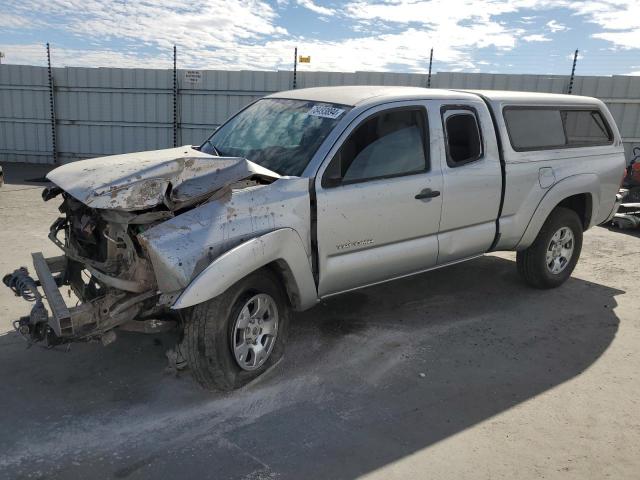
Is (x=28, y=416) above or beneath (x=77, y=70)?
beneath

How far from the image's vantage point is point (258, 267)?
348 cm

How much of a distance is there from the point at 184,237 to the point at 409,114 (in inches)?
84.2

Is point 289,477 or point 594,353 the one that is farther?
point 594,353

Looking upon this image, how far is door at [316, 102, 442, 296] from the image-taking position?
3.90m

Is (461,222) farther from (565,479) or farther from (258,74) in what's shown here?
(258,74)

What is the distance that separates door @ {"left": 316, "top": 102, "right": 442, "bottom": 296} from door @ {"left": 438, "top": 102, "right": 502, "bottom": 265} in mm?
139

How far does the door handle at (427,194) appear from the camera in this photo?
4.33m

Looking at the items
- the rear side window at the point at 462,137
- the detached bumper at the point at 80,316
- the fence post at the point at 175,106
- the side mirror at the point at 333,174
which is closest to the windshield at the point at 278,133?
the side mirror at the point at 333,174

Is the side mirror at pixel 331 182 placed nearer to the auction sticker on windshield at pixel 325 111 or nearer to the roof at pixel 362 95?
the auction sticker on windshield at pixel 325 111

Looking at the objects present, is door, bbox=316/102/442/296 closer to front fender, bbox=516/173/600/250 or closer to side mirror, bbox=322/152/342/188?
side mirror, bbox=322/152/342/188

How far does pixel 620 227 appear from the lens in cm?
873

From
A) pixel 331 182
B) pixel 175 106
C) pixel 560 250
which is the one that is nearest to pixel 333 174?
pixel 331 182

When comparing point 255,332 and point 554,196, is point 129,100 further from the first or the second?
point 255,332

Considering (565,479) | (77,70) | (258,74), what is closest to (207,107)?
(258,74)
